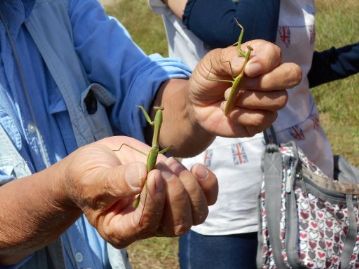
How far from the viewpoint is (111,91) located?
4.87 feet

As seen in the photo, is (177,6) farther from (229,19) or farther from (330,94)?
(330,94)

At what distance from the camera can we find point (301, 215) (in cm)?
195

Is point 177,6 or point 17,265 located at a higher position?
point 177,6

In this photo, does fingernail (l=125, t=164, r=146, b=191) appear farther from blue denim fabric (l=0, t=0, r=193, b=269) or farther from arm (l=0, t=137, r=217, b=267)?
blue denim fabric (l=0, t=0, r=193, b=269)

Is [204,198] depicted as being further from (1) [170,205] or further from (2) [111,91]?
(2) [111,91]

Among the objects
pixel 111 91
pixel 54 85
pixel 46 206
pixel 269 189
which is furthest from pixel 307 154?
pixel 46 206

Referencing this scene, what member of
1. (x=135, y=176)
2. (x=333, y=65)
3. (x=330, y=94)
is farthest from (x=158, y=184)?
(x=330, y=94)

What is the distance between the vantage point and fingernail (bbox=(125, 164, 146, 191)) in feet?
3.26

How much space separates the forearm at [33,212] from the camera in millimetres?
1196

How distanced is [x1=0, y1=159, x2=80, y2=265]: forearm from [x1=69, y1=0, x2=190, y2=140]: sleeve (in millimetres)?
281

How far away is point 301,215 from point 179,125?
25.6 inches

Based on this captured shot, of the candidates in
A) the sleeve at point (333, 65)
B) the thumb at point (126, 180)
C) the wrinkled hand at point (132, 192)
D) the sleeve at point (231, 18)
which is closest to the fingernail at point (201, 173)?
the wrinkled hand at point (132, 192)

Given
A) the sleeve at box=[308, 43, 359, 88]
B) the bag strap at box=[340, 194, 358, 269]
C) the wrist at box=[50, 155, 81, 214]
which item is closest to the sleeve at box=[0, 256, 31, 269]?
the wrist at box=[50, 155, 81, 214]

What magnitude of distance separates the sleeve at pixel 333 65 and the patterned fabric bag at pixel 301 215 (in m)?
0.35
